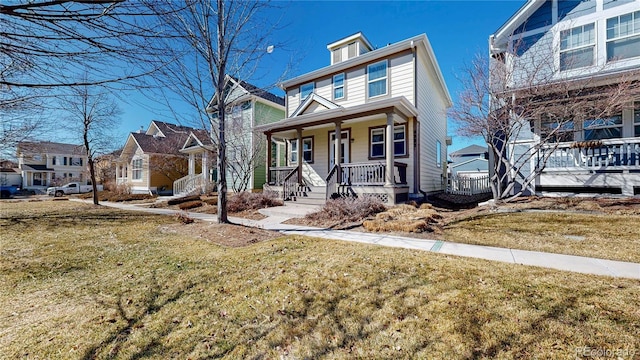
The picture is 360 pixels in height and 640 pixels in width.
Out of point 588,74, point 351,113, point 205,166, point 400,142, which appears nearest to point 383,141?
point 400,142

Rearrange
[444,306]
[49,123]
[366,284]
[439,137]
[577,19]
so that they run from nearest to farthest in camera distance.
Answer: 1. [444,306]
2. [366,284]
3. [49,123]
4. [577,19]
5. [439,137]

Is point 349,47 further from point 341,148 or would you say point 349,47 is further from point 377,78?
point 341,148

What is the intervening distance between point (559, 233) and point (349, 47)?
43.9 feet

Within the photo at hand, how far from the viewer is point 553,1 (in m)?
10.5

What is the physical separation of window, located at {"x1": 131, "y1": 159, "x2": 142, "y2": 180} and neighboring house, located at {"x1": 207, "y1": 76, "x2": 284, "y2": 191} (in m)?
12.4

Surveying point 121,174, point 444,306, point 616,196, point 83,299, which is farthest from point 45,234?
point 121,174

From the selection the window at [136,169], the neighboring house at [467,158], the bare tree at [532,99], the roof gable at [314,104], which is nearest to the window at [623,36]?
the bare tree at [532,99]

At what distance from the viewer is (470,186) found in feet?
52.8

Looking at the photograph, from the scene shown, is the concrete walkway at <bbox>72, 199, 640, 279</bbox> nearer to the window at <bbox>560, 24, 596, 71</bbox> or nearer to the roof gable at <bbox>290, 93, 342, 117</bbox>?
the roof gable at <bbox>290, 93, 342, 117</bbox>

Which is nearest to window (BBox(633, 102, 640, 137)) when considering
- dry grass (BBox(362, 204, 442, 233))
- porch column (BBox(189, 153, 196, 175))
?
dry grass (BBox(362, 204, 442, 233))

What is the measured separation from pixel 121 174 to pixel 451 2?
34366mm

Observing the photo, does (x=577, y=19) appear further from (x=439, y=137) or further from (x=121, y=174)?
(x=121, y=174)

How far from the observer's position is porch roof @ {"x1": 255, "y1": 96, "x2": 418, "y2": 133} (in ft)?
32.7

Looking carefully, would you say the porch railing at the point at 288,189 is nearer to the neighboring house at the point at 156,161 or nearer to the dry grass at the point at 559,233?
the dry grass at the point at 559,233
